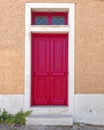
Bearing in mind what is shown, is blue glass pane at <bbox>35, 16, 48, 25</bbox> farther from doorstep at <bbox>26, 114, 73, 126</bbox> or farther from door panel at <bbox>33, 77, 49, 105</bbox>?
doorstep at <bbox>26, 114, 73, 126</bbox>

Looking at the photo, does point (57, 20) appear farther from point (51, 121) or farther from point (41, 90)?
point (51, 121)

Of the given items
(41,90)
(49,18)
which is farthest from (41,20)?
(41,90)

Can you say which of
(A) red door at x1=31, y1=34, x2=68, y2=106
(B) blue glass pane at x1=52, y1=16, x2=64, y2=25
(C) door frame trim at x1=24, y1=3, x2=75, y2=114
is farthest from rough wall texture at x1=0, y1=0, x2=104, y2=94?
(B) blue glass pane at x1=52, y1=16, x2=64, y2=25

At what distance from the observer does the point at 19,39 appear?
284 inches

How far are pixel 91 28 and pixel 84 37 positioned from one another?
11.5 inches

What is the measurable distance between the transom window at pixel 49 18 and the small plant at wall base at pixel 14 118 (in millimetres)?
2403

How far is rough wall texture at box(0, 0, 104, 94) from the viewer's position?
7195 millimetres

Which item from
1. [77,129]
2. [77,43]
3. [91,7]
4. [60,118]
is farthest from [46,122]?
[91,7]

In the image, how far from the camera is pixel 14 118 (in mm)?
7109

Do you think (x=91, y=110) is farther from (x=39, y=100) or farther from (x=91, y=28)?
A: (x=91, y=28)

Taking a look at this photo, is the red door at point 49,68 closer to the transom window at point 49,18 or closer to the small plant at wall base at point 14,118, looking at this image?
the transom window at point 49,18

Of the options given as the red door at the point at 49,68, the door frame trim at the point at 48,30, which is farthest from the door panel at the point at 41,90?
the door frame trim at the point at 48,30

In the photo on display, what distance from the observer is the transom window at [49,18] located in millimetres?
7523

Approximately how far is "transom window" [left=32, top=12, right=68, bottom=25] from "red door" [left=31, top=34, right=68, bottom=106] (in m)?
0.36
